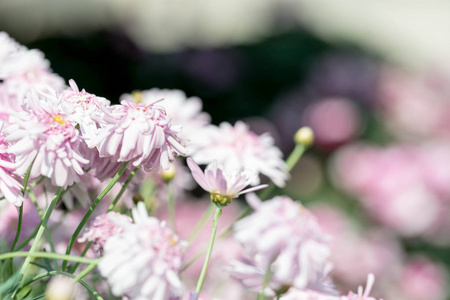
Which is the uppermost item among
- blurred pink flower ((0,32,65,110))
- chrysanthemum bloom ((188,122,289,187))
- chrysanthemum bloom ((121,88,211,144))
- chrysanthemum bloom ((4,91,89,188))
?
chrysanthemum bloom ((4,91,89,188))

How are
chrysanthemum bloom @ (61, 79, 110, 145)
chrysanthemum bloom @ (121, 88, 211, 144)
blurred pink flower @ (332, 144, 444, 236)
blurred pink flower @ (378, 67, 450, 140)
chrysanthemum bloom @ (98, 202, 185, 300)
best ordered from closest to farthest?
chrysanthemum bloom @ (98, 202, 185, 300)
chrysanthemum bloom @ (61, 79, 110, 145)
chrysanthemum bloom @ (121, 88, 211, 144)
blurred pink flower @ (332, 144, 444, 236)
blurred pink flower @ (378, 67, 450, 140)

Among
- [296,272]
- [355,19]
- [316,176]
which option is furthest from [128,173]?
[355,19]

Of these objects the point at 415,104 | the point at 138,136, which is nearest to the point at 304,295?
the point at 138,136

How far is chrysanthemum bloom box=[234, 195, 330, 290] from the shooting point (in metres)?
0.61

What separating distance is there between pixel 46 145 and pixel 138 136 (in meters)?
0.08

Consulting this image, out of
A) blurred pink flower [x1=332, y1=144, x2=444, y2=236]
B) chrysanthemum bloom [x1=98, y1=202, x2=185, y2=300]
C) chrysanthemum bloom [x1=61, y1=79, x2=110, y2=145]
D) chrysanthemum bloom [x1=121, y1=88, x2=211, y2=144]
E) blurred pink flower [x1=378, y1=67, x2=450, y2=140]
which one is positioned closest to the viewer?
chrysanthemum bloom [x1=98, y1=202, x2=185, y2=300]

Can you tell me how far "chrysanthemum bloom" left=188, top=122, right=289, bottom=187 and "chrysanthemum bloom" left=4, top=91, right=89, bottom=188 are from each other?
395 mm

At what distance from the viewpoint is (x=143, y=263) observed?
1.85ft

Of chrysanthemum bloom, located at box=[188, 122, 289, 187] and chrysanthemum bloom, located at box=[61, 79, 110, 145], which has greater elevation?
chrysanthemum bloom, located at box=[61, 79, 110, 145]

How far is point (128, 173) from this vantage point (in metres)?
0.76

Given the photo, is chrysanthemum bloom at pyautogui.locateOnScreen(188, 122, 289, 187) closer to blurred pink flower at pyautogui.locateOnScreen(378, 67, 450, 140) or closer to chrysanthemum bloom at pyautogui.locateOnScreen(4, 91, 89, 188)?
chrysanthemum bloom at pyautogui.locateOnScreen(4, 91, 89, 188)

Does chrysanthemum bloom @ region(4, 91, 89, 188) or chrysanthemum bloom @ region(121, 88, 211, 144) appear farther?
chrysanthemum bloom @ region(121, 88, 211, 144)

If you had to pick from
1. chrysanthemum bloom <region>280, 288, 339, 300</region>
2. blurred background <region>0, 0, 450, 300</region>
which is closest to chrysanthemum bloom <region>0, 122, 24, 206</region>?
chrysanthemum bloom <region>280, 288, 339, 300</region>

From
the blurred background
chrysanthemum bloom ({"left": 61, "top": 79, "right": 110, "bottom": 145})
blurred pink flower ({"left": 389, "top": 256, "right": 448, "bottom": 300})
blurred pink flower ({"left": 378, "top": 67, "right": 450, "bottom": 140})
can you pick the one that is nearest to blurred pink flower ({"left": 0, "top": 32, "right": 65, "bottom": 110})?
chrysanthemum bloom ({"left": 61, "top": 79, "right": 110, "bottom": 145})
